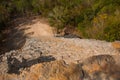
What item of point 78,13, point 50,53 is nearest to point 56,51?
point 50,53

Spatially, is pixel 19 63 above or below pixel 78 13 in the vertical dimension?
below

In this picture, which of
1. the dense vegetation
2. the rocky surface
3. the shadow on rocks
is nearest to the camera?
the shadow on rocks

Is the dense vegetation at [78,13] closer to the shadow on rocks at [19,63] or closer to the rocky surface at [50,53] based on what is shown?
the rocky surface at [50,53]

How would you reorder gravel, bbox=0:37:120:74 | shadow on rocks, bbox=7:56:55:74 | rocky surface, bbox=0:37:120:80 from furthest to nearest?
1. gravel, bbox=0:37:120:74
2. rocky surface, bbox=0:37:120:80
3. shadow on rocks, bbox=7:56:55:74

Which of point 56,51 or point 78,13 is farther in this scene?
point 78,13

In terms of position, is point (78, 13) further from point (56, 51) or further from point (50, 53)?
point (50, 53)

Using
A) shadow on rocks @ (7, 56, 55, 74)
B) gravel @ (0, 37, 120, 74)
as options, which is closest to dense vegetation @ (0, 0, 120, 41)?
gravel @ (0, 37, 120, 74)

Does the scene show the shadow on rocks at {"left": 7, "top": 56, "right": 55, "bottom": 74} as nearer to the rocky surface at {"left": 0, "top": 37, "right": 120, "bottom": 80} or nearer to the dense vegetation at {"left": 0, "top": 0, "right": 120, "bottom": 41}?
the rocky surface at {"left": 0, "top": 37, "right": 120, "bottom": 80}

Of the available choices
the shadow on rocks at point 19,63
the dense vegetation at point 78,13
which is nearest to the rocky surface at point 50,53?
the shadow on rocks at point 19,63

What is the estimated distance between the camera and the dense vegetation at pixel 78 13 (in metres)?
11.0

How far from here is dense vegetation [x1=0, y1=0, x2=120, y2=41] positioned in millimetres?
10992

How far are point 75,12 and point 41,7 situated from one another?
2.27m

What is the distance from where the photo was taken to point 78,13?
13414mm

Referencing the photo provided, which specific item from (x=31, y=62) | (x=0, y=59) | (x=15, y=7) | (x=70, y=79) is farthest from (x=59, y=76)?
(x=15, y=7)
